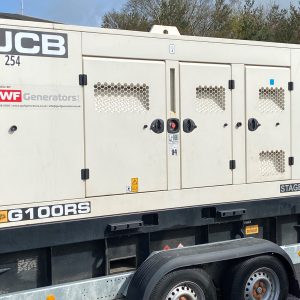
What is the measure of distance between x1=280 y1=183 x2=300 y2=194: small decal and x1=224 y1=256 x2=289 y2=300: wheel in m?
0.74

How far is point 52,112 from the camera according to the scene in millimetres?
3744

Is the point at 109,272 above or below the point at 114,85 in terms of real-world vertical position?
below

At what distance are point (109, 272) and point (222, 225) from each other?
114 cm

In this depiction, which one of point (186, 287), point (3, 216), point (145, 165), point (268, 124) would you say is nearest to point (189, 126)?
point (145, 165)

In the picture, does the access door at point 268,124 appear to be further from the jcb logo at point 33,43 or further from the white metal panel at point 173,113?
the jcb logo at point 33,43

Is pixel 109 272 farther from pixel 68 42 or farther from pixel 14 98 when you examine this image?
pixel 68 42

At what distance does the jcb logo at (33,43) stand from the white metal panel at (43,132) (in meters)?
0.04

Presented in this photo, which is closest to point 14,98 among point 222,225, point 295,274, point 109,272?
point 109,272

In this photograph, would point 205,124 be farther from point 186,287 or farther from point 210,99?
point 186,287

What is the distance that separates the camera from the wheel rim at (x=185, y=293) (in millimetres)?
3969

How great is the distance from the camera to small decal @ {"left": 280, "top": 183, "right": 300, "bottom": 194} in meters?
4.90

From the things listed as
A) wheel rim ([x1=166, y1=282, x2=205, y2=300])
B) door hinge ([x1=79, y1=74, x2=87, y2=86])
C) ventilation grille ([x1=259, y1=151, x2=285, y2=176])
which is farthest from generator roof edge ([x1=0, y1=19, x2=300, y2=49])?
wheel rim ([x1=166, y1=282, x2=205, y2=300])

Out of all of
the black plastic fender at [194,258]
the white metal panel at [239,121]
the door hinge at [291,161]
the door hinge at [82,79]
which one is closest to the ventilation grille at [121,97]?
the door hinge at [82,79]

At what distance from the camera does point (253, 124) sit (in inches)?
184
